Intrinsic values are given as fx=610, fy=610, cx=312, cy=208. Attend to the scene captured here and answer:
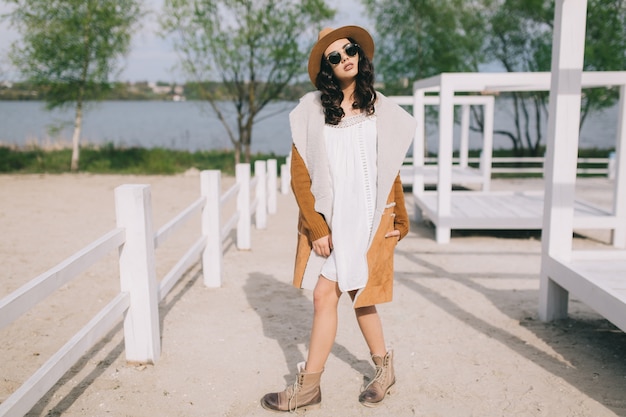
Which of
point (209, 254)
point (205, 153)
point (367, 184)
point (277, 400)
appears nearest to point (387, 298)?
point (367, 184)

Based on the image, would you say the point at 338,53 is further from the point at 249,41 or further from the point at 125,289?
the point at 249,41

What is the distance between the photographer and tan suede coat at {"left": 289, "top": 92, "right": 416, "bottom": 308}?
116 inches

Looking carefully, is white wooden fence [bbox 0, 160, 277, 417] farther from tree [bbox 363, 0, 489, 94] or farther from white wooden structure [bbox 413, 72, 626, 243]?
tree [bbox 363, 0, 489, 94]

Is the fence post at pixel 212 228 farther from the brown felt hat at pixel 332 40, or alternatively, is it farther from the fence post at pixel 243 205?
the brown felt hat at pixel 332 40

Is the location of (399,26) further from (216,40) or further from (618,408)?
(618,408)

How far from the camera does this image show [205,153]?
24531 millimetres

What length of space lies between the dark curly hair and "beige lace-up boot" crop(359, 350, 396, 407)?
1.33m

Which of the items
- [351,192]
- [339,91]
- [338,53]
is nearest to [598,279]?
[351,192]

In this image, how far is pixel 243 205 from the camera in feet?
24.7

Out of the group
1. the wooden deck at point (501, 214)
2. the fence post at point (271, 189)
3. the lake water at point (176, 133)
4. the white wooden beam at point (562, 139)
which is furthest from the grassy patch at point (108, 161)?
the white wooden beam at point (562, 139)

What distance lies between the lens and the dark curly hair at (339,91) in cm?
295

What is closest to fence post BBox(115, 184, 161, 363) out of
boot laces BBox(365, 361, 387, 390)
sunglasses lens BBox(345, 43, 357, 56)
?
boot laces BBox(365, 361, 387, 390)

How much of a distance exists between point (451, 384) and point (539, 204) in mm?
6439

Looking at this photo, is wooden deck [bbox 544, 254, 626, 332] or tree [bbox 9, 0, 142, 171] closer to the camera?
wooden deck [bbox 544, 254, 626, 332]
